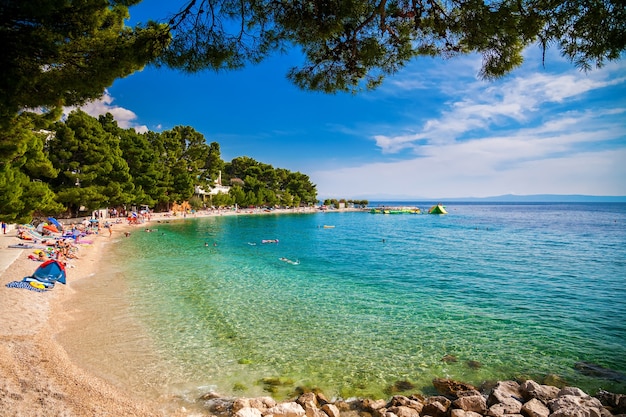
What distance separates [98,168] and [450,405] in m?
36.0

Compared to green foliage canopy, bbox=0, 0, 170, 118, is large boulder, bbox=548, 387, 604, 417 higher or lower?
lower

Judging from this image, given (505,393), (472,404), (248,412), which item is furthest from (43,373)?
(505,393)

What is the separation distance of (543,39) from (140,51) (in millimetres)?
5957

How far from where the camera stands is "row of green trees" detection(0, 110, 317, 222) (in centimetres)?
1939

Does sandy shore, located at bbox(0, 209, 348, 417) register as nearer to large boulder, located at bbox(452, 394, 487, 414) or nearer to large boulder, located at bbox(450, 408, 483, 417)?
large boulder, located at bbox(450, 408, 483, 417)

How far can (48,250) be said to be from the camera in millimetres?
17047

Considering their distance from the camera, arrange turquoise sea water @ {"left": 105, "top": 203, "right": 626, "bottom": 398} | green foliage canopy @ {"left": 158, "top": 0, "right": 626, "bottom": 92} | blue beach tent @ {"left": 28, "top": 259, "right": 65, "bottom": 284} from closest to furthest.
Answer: green foliage canopy @ {"left": 158, "top": 0, "right": 626, "bottom": 92} < turquoise sea water @ {"left": 105, "top": 203, "right": 626, "bottom": 398} < blue beach tent @ {"left": 28, "top": 259, "right": 65, "bottom": 284}

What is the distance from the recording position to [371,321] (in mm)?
9938

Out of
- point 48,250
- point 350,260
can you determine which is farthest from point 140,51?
point 350,260

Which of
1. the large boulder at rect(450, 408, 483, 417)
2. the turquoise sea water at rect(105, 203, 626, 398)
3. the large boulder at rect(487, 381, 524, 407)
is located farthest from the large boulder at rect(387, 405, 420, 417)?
the large boulder at rect(487, 381, 524, 407)

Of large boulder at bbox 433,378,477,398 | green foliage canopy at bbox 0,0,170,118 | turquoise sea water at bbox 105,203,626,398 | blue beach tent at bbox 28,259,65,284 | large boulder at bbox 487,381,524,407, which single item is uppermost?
green foliage canopy at bbox 0,0,170,118

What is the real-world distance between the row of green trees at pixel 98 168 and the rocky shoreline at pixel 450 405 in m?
9.24

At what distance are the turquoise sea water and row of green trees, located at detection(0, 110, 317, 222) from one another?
6884 millimetres

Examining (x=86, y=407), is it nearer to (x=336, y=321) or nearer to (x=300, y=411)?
(x=300, y=411)
